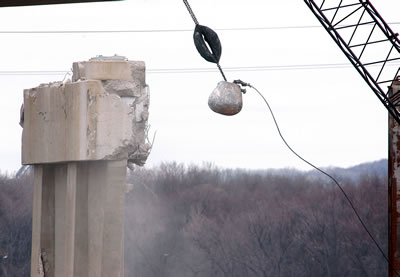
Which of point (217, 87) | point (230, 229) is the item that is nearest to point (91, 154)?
point (217, 87)

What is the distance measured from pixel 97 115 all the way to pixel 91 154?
0.52 m

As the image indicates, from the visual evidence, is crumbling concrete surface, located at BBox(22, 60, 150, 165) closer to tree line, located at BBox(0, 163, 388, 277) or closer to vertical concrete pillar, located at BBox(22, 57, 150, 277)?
vertical concrete pillar, located at BBox(22, 57, 150, 277)

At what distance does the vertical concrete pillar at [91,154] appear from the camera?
12.3 meters

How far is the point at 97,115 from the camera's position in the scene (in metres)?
12.3

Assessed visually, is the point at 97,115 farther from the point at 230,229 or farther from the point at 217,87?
the point at 230,229

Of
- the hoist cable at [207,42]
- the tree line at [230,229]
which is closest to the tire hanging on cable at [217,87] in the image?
the hoist cable at [207,42]

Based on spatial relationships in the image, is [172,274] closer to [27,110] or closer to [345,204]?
[345,204]

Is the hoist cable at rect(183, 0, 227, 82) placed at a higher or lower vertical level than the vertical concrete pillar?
higher

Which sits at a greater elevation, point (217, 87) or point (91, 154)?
point (217, 87)

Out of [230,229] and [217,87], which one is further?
[230,229]

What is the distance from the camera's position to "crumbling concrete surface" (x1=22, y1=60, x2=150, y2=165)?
1238cm

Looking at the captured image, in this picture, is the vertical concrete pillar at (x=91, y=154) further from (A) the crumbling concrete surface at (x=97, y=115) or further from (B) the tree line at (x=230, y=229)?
(B) the tree line at (x=230, y=229)

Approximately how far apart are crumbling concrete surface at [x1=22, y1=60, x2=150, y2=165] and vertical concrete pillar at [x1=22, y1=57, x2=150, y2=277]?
13mm

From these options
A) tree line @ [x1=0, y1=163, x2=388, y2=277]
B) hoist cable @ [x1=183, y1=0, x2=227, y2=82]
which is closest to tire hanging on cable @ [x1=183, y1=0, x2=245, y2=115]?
hoist cable @ [x1=183, y1=0, x2=227, y2=82]
